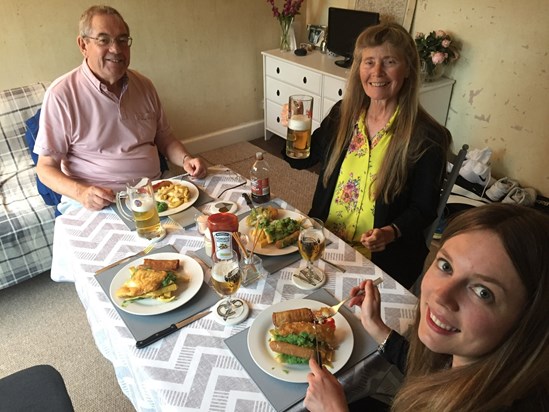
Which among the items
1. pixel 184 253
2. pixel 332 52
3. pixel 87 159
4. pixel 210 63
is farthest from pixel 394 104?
pixel 210 63

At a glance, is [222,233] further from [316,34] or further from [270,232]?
[316,34]

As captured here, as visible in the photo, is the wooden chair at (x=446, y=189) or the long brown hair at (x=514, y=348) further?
the wooden chair at (x=446, y=189)

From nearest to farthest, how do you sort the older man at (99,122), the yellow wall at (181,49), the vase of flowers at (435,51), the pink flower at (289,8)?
the older man at (99,122)
the yellow wall at (181,49)
the vase of flowers at (435,51)
the pink flower at (289,8)

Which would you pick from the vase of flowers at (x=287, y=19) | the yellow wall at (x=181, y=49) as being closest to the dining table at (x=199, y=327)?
the yellow wall at (x=181, y=49)

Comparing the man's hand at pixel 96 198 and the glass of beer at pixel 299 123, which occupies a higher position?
the glass of beer at pixel 299 123

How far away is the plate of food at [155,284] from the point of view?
3.79 feet

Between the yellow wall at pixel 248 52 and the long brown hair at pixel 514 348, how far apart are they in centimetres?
233

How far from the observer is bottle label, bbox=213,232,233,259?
1.21 metres

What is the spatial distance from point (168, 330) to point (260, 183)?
0.70 meters

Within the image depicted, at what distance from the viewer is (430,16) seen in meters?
3.06

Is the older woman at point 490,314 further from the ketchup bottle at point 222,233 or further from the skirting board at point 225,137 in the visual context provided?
the skirting board at point 225,137

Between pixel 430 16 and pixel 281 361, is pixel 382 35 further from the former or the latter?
pixel 430 16

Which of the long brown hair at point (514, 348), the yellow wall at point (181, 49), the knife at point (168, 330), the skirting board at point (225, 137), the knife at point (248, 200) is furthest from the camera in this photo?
the skirting board at point (225, 137)

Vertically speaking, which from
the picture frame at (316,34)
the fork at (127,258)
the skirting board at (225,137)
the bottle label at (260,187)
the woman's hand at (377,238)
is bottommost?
the skirting board at (225,137)
